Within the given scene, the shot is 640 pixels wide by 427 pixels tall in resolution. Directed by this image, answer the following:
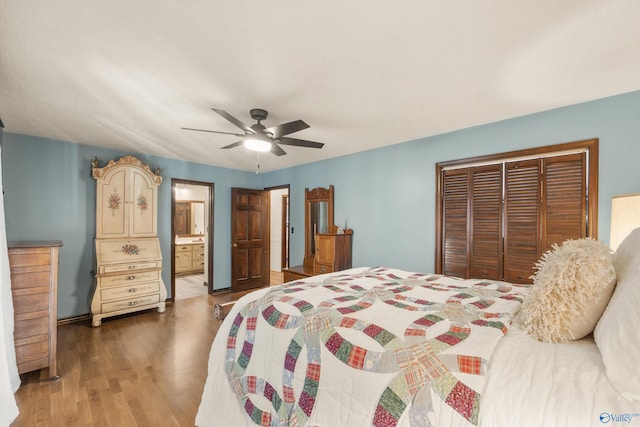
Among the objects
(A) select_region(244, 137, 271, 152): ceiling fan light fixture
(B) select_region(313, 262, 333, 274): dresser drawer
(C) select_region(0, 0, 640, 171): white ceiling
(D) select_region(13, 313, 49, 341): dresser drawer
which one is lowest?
(D) select_region(13, 313, 49, 341): dresser drawer

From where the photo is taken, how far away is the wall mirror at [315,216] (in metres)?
4.66

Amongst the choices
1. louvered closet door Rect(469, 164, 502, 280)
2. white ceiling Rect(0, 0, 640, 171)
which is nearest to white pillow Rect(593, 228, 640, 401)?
white ceiling Rect(0, 0, 640, 171)

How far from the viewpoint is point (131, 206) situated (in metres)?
4.10

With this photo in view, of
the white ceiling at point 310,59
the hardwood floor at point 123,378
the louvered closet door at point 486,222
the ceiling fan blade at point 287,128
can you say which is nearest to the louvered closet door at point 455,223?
the louvered closet door at point 486,222

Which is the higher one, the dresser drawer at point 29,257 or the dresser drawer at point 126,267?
the dresser drawer at point 29,257

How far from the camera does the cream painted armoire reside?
375 centimetres

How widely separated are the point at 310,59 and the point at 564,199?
269cm

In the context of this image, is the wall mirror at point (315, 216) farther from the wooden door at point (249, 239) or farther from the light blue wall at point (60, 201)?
the light blue wall at point (60, 201)

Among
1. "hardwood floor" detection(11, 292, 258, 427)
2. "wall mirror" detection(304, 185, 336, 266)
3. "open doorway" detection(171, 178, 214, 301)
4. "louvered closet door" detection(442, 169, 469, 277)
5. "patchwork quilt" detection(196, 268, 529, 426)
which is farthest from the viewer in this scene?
"open doorway" detection(171, 178, 214, 301)

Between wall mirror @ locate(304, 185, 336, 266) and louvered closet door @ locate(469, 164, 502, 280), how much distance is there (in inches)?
81.5

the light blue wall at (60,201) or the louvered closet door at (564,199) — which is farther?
the light blue wall at (60,201)

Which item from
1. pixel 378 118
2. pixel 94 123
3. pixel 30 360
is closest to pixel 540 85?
pixel 378 118

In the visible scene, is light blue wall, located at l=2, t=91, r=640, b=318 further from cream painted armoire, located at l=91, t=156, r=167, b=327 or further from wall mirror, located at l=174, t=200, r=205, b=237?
wall mirror, located at l=174, t=200, r=205, b=237

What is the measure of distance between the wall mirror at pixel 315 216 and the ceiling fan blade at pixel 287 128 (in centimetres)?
213
